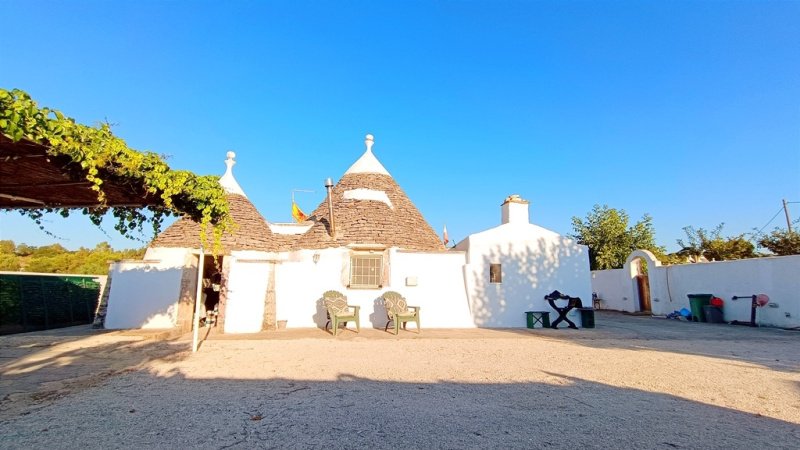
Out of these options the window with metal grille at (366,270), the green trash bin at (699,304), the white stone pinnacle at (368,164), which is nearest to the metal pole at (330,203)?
the window with metal grille at (366,270)

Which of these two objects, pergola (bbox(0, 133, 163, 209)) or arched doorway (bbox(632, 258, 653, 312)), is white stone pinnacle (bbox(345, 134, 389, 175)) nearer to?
pergola (bbox(0, 133, 163, 209))

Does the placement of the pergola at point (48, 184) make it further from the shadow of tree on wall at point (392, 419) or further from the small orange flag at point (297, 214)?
the small orange flag at point (297, 214)

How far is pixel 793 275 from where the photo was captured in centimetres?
1125

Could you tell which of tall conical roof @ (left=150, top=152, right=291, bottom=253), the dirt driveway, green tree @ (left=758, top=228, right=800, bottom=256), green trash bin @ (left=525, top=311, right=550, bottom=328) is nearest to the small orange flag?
tall conical roof @ (left=150, top=152, right=291, bottom=253)

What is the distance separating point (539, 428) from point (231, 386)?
3830 mm

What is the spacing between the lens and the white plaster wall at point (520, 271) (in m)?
12.4

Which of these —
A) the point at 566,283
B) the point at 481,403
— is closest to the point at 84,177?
the point at 481,403

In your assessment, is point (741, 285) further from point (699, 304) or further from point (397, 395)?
point (397, 395)

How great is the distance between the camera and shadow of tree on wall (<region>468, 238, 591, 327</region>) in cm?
1238

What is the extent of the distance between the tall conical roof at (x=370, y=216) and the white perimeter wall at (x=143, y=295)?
12.8 ft

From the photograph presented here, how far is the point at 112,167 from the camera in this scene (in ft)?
15.9

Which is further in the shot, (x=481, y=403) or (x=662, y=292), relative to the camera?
(x=662, y=292)

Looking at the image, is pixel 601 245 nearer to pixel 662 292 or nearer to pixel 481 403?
pixel 662 292

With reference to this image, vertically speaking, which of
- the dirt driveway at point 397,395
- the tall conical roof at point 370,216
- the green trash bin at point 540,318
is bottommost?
the dirt driveway at point 397,395
